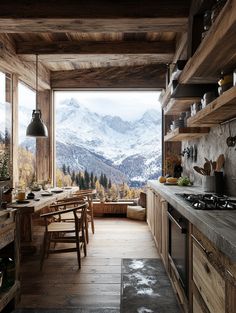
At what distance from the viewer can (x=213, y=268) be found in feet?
5.11

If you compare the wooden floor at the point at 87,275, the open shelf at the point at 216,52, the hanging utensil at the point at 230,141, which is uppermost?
the open shelf at the point at 216,52

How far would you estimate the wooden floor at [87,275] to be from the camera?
282 cm

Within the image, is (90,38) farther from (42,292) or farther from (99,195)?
(42,292)

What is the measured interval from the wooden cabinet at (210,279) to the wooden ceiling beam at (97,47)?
3.89 meters

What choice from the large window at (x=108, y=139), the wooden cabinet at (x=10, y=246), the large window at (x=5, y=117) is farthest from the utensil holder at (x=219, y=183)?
the large window at (x=108, y=139)

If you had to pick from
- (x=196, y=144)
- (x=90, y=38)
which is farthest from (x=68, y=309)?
(x=90, y=38)

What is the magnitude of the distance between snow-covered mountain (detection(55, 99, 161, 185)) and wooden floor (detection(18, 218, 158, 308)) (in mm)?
2165

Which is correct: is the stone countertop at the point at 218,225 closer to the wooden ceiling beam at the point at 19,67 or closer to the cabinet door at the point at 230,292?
the cabinet door at the point at 230,292

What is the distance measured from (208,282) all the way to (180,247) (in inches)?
32.2

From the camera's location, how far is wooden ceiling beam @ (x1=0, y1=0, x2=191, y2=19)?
351 centimetres

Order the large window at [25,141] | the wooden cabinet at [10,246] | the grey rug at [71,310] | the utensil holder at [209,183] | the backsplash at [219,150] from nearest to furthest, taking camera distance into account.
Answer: the wooden cabinet at [10,246] → the grey rug at [71,310] → the backsplash at [219,150] → the utensil holder at [209,183] → the large window at [25,141]

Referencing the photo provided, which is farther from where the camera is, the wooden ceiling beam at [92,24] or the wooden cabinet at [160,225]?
the wooden ceiling beam at [92,24]

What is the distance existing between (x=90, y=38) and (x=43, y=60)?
103 cm

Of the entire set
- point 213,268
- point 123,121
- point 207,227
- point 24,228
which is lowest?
point 24,228
